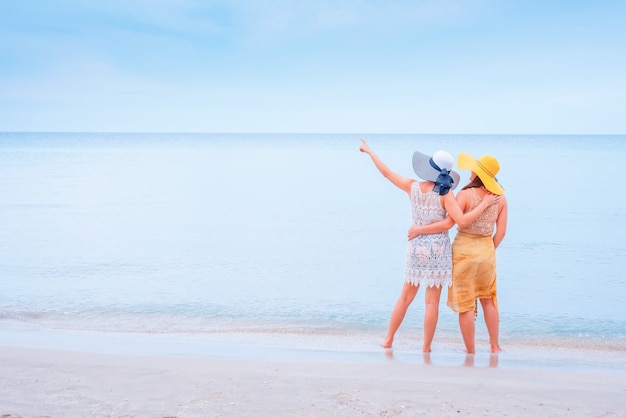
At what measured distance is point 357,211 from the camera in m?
18.6

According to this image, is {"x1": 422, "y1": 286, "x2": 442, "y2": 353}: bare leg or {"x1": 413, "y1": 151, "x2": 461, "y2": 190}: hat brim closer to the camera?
{"x1": 413, "y1": 151, "x2": 461, "y2": 190}: hat brim

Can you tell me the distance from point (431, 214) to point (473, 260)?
540 mm

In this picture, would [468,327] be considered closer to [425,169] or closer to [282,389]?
[425,169]

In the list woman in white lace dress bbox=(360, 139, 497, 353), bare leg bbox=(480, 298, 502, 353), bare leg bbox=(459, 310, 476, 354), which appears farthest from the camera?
bare leg bbox=(480, 298, 502, 353)

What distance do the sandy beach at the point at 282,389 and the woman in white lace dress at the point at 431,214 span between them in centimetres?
78

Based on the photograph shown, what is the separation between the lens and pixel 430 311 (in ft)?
20.2

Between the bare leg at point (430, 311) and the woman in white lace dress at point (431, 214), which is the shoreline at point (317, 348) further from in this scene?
the woman in white lace dress at point (431, 214)

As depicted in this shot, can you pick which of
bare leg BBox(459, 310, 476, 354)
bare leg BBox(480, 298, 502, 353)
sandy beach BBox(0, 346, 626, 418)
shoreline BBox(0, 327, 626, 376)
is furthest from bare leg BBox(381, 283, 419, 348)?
sandy beach BBox(0, 346, 626, 418)

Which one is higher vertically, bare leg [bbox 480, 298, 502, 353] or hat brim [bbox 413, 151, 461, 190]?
hat brim [bbox 413, 151, 461, 190]

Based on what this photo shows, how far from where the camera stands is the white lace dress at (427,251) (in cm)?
585

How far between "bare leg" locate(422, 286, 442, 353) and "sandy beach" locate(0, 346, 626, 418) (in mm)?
682

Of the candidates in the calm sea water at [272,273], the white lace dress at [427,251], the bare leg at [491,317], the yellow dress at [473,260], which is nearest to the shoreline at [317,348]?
the calm sea water at [272,273]

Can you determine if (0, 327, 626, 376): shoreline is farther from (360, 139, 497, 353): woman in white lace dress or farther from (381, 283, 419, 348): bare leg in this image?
(360, 139, 497, 353): woman in white lace dress

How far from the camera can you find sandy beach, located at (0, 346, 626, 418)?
14.2ft
